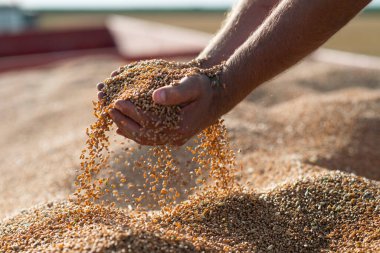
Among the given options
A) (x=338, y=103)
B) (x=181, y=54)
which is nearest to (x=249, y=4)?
(x=338, y=103)

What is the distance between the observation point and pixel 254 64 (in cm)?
191

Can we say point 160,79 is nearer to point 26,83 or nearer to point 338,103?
point 338,103

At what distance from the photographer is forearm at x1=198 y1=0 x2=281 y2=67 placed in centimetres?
231

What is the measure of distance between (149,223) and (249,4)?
3.57 feet

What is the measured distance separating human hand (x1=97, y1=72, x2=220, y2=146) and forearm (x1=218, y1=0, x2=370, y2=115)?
77mm

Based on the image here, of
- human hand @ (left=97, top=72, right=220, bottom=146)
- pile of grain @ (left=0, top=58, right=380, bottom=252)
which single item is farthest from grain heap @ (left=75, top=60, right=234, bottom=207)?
Result: pile of grain @ (left=0, top=58, right=380, bottom=252)

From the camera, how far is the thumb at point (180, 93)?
1.79 m

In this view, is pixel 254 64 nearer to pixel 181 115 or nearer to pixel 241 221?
pixel 181 115

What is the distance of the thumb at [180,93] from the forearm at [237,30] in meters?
0.46

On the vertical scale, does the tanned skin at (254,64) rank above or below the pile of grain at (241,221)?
above

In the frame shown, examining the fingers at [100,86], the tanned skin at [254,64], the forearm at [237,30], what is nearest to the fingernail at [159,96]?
the tanned skin at [254,64]

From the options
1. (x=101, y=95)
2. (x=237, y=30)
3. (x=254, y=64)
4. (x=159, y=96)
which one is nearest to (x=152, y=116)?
(x=159, y=96)

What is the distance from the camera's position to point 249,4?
2.43 m

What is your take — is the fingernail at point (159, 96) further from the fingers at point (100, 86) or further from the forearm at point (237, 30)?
the forearm at point (237, 30)
